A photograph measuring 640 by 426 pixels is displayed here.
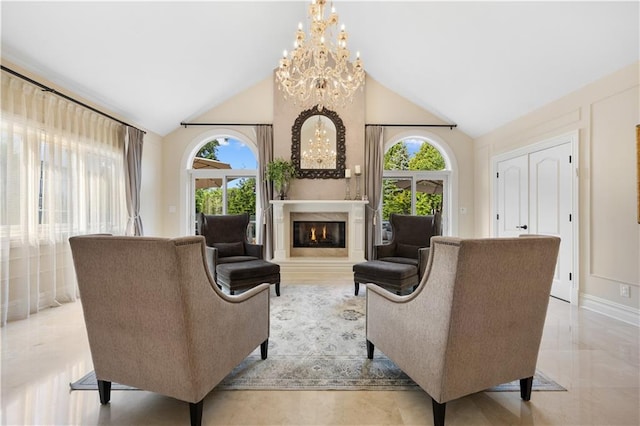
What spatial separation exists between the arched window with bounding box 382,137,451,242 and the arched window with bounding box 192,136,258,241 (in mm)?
2709

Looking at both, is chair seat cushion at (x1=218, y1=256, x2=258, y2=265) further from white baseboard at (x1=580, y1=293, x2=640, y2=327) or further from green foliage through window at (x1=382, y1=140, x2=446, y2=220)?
white baseboard at (x1=580, y1=293, x2=640, y2=327)

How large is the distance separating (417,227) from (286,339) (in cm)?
247

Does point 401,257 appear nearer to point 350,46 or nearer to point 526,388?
point 526,388

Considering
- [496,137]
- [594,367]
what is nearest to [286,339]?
[594,367]

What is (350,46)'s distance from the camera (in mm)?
4840

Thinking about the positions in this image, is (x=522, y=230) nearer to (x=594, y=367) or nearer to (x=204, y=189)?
(x=594, y=367)

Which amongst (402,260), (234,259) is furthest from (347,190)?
(234,259)

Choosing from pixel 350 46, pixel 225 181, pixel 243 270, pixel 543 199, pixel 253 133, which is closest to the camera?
pixel 243 270

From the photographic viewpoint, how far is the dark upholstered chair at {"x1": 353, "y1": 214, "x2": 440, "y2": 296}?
3.21 m

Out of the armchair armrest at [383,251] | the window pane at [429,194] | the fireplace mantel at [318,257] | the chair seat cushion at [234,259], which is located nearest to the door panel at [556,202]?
the window pane at [429,194]

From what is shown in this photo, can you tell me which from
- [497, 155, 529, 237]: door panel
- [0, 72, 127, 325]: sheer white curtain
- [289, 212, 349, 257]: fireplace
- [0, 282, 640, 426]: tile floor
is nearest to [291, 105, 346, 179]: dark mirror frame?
[289, 212, 349, 257]: fireplace

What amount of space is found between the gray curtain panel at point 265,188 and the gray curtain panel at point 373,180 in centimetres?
178

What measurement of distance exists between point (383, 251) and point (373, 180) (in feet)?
6.03

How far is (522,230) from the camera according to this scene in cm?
418
